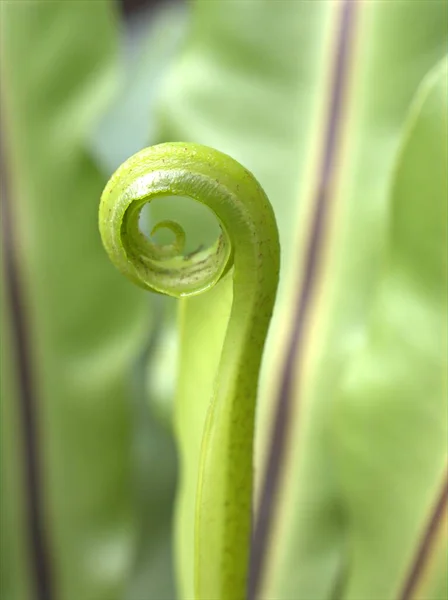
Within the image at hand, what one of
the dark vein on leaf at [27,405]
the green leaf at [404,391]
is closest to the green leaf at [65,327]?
the dark vein on leaf at [27,405]

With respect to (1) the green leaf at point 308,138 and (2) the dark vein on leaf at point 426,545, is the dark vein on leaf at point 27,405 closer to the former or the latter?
(1) the green leaf at point 308,138

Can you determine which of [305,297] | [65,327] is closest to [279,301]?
[305,297]

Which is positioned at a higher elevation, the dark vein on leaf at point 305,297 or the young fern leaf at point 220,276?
the dark vein on leaf at point 305,297

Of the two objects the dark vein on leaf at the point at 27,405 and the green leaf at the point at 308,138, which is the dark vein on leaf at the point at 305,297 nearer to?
the green leaf at the point at 308,138

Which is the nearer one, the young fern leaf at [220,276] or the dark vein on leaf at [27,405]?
the young fern leaf at [220,276]

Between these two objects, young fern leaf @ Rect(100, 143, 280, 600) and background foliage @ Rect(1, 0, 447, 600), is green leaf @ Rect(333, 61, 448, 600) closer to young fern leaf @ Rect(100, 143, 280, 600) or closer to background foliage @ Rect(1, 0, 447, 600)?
background foliage @ Rect(1, 0, 447, 600)

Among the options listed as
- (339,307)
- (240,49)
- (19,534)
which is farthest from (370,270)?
(19,534)
